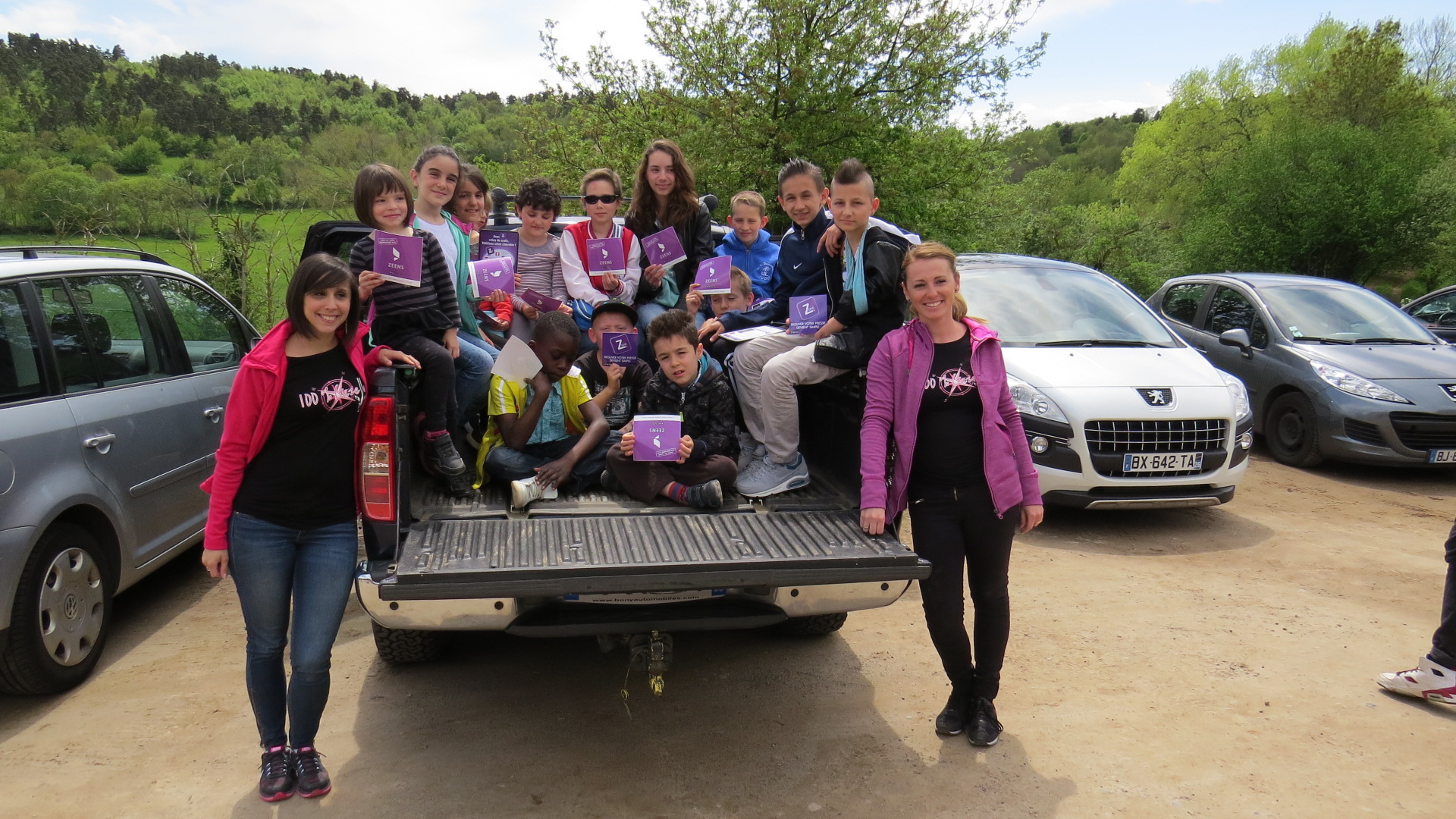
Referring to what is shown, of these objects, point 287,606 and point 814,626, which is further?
point 814,626

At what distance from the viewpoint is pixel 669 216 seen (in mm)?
5457

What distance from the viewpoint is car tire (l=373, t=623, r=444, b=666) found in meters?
3.86

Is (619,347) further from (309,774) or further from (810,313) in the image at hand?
(309,774)

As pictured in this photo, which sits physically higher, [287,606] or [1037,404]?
[287,606]

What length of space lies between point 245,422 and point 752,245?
3623 millimetres

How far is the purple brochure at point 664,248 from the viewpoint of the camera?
500cm

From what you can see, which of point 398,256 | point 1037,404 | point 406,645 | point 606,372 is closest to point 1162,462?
point 1037,404

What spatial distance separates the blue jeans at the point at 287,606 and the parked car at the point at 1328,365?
317 inches

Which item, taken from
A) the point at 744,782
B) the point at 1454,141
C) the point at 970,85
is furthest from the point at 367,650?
the point at 1454,141

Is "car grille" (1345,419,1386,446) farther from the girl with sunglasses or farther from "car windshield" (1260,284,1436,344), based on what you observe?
the girl with sunglasses

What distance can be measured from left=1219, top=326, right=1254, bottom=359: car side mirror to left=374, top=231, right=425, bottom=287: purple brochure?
744cm

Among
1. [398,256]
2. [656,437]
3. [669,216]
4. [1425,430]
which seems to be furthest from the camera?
[1425,430]

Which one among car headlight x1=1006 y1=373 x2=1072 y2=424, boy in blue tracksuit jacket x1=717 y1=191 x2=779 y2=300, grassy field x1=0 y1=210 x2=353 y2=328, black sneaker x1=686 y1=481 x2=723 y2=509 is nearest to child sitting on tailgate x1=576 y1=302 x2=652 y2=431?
black sneaker x1=686 y1=481 x2=723 y2=509

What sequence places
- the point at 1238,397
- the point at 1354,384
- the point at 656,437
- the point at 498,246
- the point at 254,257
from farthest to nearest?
the point at 254,257
the point at 1354,384
the point at 1238,397
the point at 498,246
the point at 656,437
